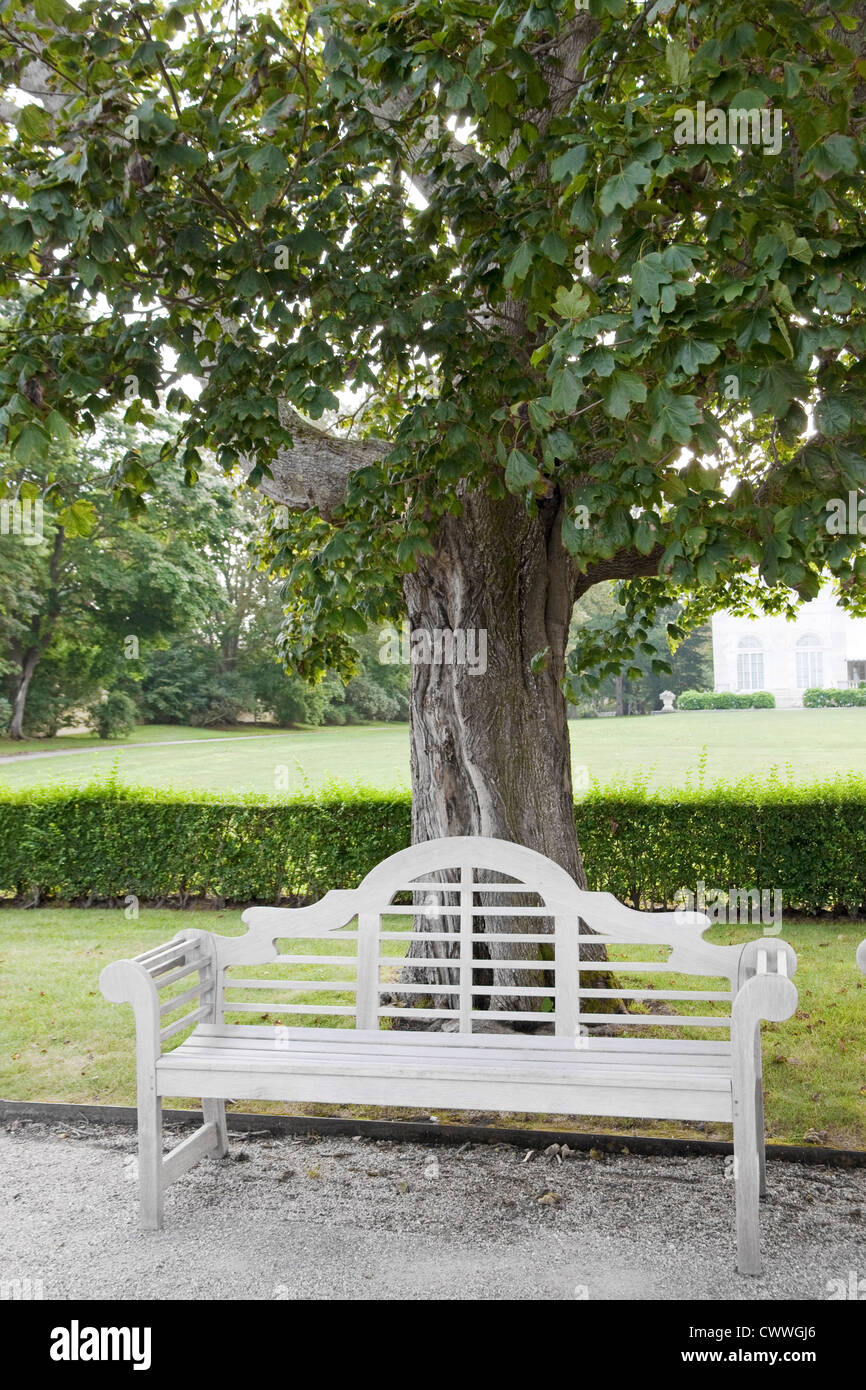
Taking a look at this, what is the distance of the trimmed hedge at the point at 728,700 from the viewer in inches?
1169

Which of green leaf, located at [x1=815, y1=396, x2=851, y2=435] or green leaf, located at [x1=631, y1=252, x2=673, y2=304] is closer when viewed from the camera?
green leaf, located at [x1=631, y1=252, x2=673, y2=304]

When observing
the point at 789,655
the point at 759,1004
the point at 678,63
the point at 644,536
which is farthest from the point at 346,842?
the point at 789,655

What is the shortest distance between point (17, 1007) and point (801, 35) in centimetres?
623

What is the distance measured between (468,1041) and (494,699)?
1819 millimetres

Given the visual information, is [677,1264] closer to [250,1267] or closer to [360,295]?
[250,1267]

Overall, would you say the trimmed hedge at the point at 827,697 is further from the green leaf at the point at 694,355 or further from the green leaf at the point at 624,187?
the green leaf at the point at 624,187

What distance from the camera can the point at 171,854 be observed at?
8.48 m

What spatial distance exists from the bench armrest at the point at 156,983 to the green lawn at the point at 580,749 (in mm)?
14422

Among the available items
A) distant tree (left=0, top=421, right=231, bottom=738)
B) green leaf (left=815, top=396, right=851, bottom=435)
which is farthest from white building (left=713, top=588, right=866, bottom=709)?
green leaf (left=815, top=396, right=851, bottom=435)

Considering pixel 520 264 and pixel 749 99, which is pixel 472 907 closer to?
pixel 520 264

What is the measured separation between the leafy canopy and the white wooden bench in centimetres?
121

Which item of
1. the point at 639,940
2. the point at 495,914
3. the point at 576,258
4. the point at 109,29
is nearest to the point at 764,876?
the point at 495,914

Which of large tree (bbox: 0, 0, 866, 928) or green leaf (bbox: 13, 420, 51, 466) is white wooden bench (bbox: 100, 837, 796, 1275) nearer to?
large tree (bbox: 0, 0, 866, 928)

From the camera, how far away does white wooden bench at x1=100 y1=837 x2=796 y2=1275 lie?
296 centimetres
